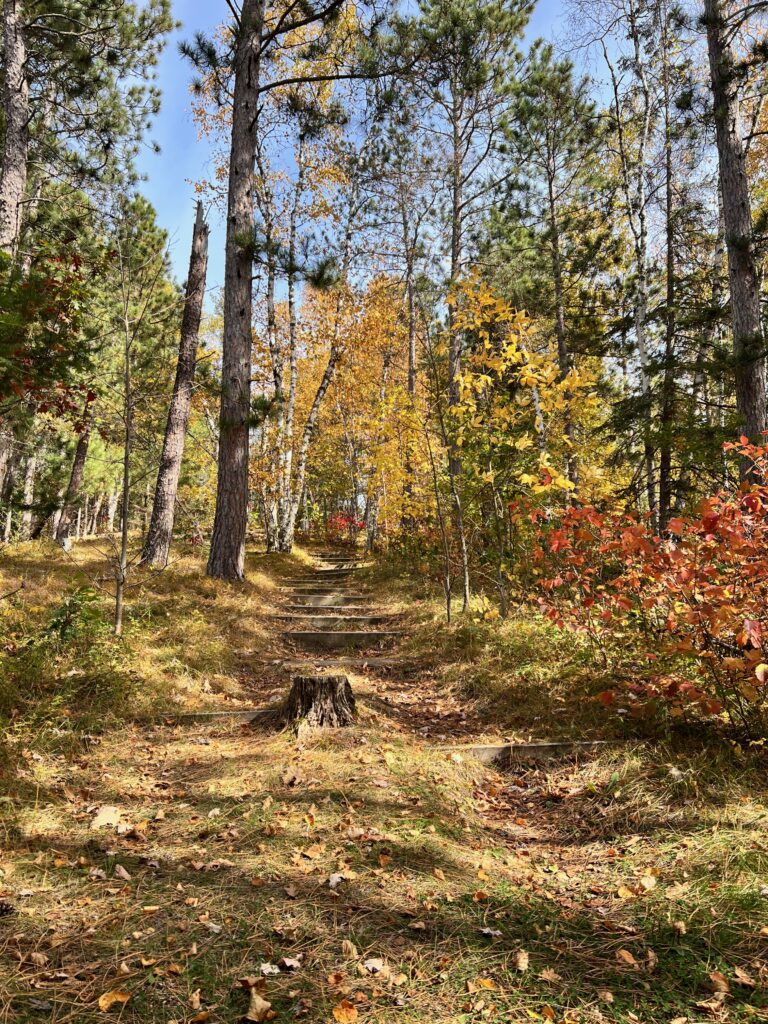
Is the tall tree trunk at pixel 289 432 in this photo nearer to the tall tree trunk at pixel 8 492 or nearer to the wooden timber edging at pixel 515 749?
the tall tree trunk at pixel 8 492

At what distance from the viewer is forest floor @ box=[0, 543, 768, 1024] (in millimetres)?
1670

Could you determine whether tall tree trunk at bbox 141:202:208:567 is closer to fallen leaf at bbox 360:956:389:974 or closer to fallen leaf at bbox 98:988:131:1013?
fallen leaf at bbox 98:988:131:1013

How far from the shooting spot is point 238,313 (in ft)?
24.8

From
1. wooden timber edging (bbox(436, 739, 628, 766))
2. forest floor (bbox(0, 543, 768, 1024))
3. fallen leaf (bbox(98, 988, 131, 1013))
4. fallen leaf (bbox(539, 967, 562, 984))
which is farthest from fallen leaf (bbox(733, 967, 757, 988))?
fallen leaf (bbox(98, 988, 131, 1013))

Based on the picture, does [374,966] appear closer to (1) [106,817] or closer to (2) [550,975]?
(2) [550,975]

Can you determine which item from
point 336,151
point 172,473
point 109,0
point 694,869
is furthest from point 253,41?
point 694,869

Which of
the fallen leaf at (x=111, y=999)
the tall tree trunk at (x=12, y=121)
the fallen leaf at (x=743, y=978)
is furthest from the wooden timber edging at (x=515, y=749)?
the tall tree trunk at (x=12, y=121)

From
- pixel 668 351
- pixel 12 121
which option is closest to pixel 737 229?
pixel 668 351

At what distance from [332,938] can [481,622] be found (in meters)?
4.06

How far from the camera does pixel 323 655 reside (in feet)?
20.3

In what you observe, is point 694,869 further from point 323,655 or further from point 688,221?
point 688,221

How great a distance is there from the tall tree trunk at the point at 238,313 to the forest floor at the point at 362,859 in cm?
339

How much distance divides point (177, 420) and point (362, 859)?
25.5ft

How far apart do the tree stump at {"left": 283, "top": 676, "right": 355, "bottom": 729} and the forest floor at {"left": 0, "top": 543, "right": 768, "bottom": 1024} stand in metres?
0.20
